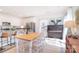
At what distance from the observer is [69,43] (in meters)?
1.70

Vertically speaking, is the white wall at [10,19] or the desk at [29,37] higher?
the white wall at [10,19]

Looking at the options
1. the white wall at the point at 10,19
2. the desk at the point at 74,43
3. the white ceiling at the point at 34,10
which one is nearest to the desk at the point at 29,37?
the white wall at the point at 10,19

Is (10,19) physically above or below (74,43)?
above

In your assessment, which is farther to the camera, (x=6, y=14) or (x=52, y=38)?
(x=52, y=38)

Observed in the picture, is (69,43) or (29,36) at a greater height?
(29,36)

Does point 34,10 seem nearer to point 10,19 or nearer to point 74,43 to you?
point 10,19

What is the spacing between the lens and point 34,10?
174 cm

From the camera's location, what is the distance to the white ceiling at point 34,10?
5.60 ft

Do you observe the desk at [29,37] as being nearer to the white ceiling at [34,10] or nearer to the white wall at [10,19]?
the white wall at [10,19]

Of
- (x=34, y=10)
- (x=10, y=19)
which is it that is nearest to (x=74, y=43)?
(x=34, y=10)

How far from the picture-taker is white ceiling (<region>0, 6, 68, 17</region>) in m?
1.71
